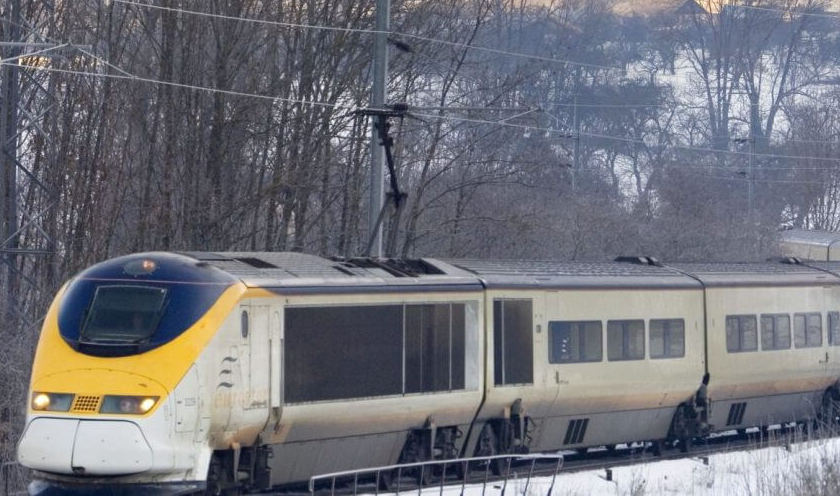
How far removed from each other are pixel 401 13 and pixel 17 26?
8.84 m

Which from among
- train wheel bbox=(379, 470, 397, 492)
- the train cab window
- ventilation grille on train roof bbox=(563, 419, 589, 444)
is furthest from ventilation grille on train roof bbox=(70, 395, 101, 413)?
the train cab window

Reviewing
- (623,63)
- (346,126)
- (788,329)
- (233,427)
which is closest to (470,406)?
(233,427)

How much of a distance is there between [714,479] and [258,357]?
5.70 metres

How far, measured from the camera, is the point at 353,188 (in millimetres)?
28828

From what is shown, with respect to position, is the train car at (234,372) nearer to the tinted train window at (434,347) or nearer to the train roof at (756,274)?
the tinted train window at (434,347)

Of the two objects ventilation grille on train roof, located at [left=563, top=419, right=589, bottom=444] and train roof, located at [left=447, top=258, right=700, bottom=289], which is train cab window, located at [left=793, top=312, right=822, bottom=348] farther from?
ventilation grille on train roof, located at [left=563, top=419, right=589, bottom=444]

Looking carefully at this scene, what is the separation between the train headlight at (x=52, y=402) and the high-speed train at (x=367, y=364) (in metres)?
0.02

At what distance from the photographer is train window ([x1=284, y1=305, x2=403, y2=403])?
14.2 metres

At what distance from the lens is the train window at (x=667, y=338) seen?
19609 millimetres

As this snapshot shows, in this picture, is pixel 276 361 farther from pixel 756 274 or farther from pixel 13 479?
pixel 756 274

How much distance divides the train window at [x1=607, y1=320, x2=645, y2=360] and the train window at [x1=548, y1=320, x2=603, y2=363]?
25 cm

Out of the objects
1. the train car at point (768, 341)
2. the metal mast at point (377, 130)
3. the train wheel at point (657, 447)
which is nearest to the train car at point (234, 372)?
the metal mast at point (377, 130)

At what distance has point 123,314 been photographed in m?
13.3

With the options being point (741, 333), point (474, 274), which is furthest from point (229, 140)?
point (474, 274)
